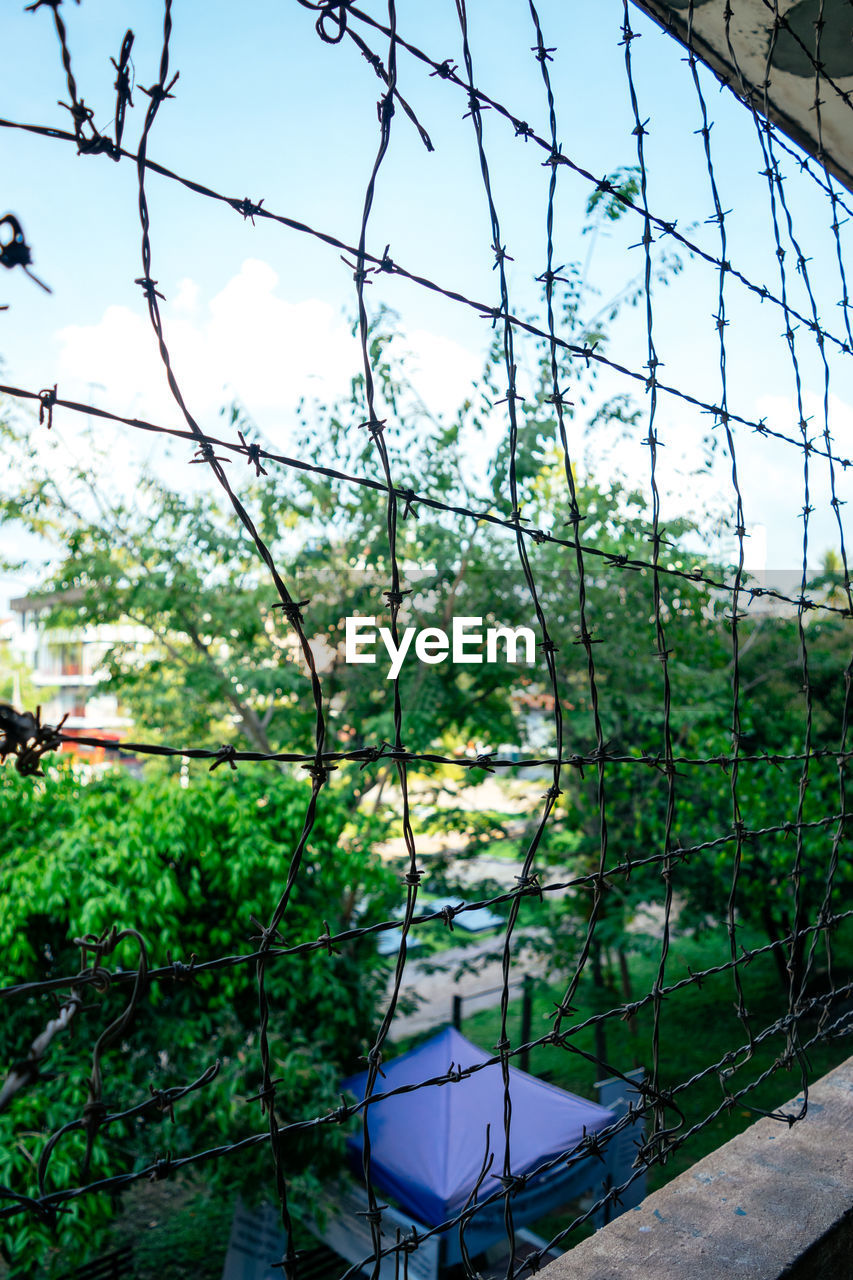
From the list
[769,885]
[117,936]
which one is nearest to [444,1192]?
[769,885]

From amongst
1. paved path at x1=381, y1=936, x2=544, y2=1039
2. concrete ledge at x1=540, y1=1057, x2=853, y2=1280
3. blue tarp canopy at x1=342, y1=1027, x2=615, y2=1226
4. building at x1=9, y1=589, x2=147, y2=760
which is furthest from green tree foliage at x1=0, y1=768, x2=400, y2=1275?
paved path at x1=381, y1=936, x2=544, y2=1039

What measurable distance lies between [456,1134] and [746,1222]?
3.25 metres

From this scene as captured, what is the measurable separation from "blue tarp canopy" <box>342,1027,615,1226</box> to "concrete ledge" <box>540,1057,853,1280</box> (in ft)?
8.91

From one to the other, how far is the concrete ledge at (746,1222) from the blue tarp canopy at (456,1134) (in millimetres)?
2716

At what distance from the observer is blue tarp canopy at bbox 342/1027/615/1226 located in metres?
3.78

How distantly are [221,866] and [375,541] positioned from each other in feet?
6.66

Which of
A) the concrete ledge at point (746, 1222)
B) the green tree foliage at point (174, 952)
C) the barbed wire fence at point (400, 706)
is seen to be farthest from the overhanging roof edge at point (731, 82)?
the green tree foliage at point (174, 952)

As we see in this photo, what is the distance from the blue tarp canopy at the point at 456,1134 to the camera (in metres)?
3.78

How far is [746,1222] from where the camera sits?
3.47 ft

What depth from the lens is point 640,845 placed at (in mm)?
5578

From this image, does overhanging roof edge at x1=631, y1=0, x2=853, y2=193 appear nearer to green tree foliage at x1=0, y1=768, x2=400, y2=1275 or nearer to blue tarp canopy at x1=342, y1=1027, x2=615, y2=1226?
green tree foliage at x1=0, y1=768, x2=400, y2=1275

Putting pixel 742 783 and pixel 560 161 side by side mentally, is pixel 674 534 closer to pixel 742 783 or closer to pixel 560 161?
pixel 742 783

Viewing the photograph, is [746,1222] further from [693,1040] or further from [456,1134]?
[693,1040]

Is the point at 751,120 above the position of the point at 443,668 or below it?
above
